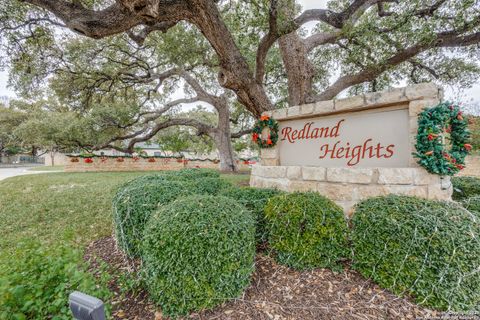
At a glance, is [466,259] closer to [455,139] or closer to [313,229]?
[313,229]

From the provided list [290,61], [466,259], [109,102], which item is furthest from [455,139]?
[109,102]

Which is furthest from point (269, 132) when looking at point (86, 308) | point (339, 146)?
point (86, 308)

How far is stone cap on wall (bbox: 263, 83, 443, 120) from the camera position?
8.34 feet

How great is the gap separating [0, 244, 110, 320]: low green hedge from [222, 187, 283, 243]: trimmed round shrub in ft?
4.96

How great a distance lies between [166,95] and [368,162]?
42.8ft

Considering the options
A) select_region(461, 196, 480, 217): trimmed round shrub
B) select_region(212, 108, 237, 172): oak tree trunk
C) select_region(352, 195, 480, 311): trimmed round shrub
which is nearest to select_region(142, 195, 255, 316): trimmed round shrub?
select_region(352, 195, 480, 311): trimmed round shrub

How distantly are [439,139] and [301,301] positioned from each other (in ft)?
7.63

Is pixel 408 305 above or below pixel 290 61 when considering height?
below

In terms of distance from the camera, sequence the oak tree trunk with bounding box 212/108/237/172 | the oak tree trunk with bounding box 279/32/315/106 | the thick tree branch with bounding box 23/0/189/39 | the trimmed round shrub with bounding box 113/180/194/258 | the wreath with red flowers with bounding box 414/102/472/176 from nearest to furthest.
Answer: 1. the trimmed round shrub with bounding box 113/180/194/258
2. the wreath with red flowers with bounding box 414/102/472/176
3. the thick tree branch with bounding box 23/0/189/39
4. the oak tree trunk with bounding box 279/32/315/106
5. the oak tree trunk with bounding box 212/108/237/172

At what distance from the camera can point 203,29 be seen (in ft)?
13.9

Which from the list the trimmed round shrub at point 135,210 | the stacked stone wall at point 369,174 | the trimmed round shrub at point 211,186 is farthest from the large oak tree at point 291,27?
the trimmed round shrub at point 135,210

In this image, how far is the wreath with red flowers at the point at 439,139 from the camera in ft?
7.98

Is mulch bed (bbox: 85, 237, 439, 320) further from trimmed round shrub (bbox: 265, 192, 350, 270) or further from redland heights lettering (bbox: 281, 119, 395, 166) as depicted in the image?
redland heights lettering (bbox: 281, 119, 395, 166)

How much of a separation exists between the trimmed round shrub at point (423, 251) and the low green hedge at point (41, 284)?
2199 mm
